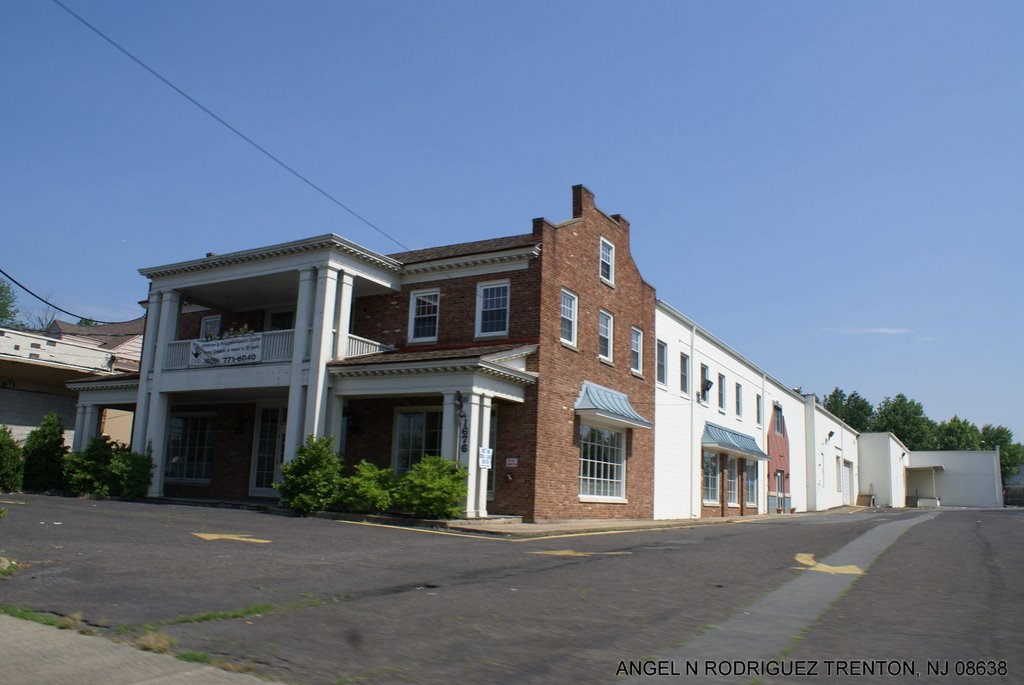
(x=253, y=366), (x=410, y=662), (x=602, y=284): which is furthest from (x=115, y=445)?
(x=410, y=662)

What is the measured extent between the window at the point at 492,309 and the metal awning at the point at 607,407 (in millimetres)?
3155

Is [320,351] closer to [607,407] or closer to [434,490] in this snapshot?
[434,490]

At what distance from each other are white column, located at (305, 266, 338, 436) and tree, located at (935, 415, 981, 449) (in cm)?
10966

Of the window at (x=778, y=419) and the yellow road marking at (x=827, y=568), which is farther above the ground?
the window at (x=778, y=419)

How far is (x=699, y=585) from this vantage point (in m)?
9.40

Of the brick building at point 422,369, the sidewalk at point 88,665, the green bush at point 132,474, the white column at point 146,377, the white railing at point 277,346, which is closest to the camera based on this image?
the sidewalk at point 88,665

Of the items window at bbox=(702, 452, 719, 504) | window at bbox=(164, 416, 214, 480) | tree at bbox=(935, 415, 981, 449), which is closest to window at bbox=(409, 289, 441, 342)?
window at bbox=(164, 416, 214, 480)

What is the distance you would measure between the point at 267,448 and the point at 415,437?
5.94 m

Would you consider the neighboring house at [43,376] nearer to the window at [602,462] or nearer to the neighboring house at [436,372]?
the neighboring house at [436,372]

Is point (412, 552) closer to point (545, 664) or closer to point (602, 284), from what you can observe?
point (545, 664)

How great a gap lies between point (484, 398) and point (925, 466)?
61625 millimetres

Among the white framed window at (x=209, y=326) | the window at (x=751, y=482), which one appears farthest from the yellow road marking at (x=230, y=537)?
the window at (x=751, y=482)

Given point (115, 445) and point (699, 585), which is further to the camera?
point (115, 445)

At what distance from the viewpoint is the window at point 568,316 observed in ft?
75.3
